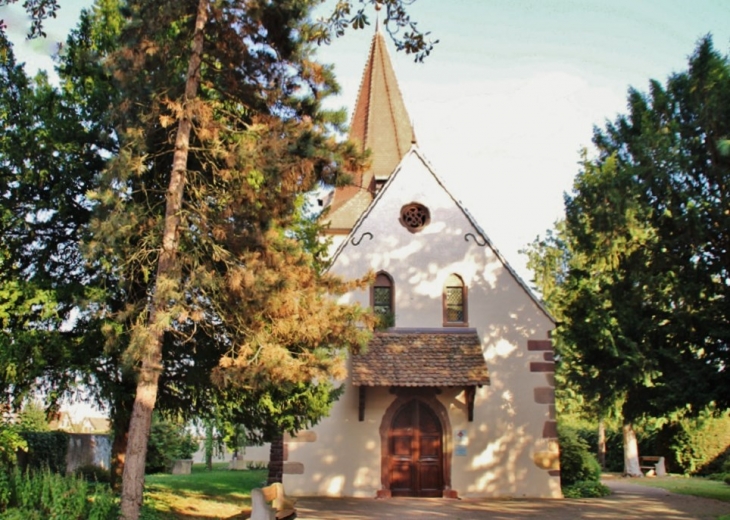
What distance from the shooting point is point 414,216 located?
20.1m

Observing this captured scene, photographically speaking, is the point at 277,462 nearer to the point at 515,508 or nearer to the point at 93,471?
the point at 93,471

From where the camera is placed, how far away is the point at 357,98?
103 ft

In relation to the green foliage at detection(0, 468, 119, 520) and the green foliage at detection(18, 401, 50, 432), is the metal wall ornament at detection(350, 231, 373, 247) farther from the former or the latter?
the green foliage at detection(0, 468, 119, 520)

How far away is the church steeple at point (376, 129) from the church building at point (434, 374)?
6.08 m

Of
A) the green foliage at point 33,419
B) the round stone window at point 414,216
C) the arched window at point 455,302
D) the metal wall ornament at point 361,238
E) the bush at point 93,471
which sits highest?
the round stone window at point 414,216

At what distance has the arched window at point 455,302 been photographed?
1961 cm

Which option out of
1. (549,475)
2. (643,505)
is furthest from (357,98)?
(643,505)

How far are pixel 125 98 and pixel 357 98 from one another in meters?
19.7

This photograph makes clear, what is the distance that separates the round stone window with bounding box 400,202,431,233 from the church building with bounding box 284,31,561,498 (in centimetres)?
3

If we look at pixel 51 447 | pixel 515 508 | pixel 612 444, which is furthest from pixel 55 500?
pixel 612 444

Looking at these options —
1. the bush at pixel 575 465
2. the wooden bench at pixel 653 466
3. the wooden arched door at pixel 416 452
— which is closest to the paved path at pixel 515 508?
the wooden arched door at pixel 416 452

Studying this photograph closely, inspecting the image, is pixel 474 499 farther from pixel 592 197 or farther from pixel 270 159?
pixel 270 159

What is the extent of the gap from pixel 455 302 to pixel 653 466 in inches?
679

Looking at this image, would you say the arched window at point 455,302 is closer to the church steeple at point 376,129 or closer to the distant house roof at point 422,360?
the distant house roof at point 422,360
